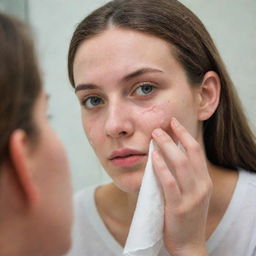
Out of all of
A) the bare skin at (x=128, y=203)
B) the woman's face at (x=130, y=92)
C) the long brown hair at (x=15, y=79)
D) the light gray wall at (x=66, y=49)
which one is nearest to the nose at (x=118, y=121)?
the woman's face at (x=130, y=92)

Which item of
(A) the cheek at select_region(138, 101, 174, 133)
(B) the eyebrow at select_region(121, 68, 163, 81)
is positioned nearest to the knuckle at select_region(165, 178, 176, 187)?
(A) the cheek at select_region(138, 101, 174, 133)

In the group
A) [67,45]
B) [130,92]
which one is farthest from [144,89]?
[67,45]

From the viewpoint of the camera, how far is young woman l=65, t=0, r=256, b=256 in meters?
0.77

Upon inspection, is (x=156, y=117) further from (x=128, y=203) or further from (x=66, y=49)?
(x=66, y=49)

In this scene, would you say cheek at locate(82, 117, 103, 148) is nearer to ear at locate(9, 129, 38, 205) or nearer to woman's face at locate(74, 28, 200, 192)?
woman's face at locate(74, 28, 200, 192)

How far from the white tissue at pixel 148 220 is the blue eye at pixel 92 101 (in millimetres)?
163

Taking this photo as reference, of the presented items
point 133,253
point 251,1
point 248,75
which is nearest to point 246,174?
point 133,253

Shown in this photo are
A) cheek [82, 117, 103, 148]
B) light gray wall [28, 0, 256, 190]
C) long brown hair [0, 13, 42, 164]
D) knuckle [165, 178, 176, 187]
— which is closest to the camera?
long brown hair [0, 13, 42, 164]

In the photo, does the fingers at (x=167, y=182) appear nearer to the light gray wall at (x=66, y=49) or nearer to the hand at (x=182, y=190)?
the hand at (x=182, y=190)

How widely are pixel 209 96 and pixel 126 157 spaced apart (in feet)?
0.76

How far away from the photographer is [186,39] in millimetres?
854

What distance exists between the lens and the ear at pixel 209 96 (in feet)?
2.92

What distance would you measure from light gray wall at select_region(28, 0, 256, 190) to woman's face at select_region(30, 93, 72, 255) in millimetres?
854

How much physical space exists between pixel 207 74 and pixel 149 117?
0.17 meters
